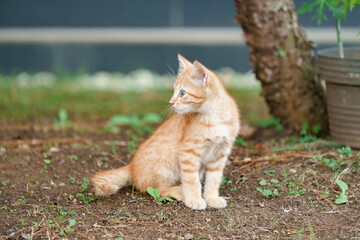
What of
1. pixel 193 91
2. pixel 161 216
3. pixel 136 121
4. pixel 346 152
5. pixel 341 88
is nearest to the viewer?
pixel 161 216

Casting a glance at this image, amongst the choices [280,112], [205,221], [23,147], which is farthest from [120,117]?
[205,221]

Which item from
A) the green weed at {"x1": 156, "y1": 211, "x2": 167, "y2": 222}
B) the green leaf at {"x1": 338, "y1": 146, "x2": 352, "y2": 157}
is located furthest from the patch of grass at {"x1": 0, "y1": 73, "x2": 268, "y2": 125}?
the green weed at {"x1": 156, "y1": 211, "x2": 167, "y2": 222}

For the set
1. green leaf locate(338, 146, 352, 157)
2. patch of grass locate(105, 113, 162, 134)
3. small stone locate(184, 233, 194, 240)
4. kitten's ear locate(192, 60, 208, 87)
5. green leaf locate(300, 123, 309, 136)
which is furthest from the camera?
patch of grass locate(105, 113, 162, 134)

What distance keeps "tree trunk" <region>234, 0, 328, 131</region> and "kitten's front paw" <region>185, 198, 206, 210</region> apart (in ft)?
5.86

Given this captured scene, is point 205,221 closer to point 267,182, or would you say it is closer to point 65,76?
point 267,182

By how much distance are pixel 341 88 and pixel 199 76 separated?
1.47 m

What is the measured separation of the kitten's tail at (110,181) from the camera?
3162mm

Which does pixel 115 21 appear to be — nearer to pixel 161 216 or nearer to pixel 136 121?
pixel 136 121

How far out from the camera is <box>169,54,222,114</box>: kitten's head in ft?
10.0

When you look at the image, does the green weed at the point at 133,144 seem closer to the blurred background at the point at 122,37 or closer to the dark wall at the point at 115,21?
the blurred background at the point at 122,37

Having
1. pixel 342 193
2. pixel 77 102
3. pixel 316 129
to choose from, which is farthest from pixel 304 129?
pixel 77 102

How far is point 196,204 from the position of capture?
308cm

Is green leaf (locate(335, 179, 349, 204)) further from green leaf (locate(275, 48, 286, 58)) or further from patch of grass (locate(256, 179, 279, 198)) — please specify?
green leaf (locate(275, 48, 286, 58))

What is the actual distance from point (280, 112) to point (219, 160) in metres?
1.55
